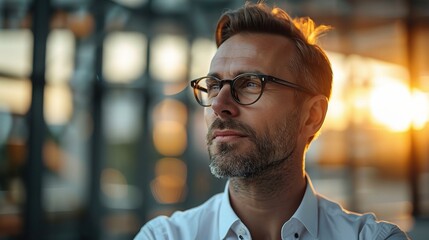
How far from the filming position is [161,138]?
7191mm

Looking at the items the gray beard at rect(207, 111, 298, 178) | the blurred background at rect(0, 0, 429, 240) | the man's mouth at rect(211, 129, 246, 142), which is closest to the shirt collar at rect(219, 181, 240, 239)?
the gray beard at rect(207, 111, 298, 178)

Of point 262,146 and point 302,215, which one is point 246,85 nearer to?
point 262,146

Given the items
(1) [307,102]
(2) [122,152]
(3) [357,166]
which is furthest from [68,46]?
(1) [307,102]

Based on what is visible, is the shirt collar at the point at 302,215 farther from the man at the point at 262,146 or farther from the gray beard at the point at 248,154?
the gray beard at the point at 248,154

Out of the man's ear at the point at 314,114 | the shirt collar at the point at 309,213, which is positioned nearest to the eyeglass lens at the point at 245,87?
the man's ear at the point at 314,114

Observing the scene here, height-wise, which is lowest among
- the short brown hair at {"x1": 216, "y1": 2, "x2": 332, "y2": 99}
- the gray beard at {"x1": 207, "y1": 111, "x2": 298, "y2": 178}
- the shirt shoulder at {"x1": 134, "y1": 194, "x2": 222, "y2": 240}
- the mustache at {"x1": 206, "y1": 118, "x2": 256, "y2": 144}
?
the shirt shoulder at {"x1": 134, "y1": 194, "x2": 222, "y2": 240}

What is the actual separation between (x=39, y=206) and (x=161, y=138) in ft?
8.38

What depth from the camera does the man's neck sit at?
1575mm

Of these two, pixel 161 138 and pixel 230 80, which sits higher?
pixel 230 80

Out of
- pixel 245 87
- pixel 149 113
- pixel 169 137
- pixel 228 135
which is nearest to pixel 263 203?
pixel 228 135

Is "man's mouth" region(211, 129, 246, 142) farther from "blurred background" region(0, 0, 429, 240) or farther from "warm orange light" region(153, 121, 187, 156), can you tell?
"warm orange light" region(153, 121, 187, 156)

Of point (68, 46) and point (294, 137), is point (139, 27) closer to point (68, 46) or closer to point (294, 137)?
point (68, 46)

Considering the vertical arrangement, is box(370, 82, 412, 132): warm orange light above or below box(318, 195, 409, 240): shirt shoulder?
above

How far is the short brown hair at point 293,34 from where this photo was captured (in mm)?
1722
